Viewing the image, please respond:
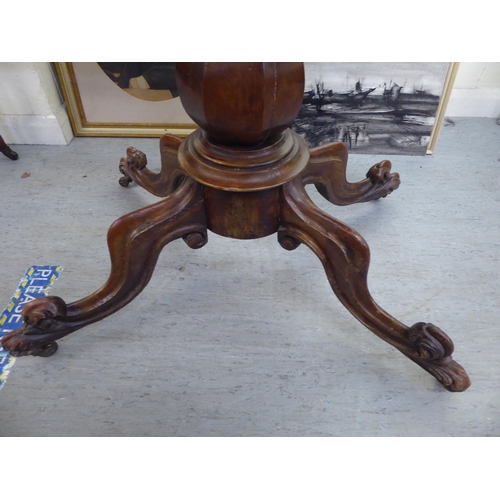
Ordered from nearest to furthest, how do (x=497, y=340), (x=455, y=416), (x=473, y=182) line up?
(x=455, y=416), (x=497, y=340), (x=473, y=182)

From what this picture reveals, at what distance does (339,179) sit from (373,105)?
463mm

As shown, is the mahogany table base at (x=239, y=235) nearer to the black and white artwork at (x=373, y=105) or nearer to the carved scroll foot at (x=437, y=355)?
the carved scroll foot at (x=437, y=355)

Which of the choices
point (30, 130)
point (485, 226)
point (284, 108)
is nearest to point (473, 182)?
point (485, 226)

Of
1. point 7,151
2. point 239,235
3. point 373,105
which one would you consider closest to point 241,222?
point 239,235

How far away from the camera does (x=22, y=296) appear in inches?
42.6

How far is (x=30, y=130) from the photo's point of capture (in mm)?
1642

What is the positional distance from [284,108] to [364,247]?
29cm

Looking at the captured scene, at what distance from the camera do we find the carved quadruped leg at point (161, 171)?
46.3 inches

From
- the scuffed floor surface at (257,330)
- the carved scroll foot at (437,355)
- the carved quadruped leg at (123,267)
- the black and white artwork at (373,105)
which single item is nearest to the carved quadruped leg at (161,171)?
the scuffed floor surface at (257,330)

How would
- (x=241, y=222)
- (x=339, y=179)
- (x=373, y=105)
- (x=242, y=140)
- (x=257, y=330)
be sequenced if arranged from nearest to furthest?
(x=242, y=140) < (x=241, y=222) < (x=257, y=330) < (x=339, y=179) < (x=373, y=105)

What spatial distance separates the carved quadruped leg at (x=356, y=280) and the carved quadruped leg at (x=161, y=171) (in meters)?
0.38

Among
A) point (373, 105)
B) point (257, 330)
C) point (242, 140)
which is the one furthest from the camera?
point (373, 105)

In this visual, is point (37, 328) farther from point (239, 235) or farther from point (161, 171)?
point (161, 171)
